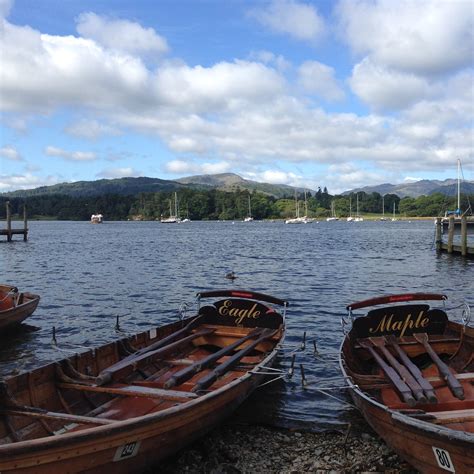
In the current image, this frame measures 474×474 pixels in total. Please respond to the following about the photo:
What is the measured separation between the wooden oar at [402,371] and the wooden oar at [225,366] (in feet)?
9.65

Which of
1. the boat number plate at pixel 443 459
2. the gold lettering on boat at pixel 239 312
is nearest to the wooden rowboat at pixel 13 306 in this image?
the gold lettering on boat at pixel 239 312

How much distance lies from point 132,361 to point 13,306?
11.1 m

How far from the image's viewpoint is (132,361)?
10.9 m

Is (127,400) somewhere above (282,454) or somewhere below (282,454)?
above

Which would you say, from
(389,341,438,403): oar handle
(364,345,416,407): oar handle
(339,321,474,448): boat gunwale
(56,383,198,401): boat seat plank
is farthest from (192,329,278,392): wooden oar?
(389,341,438,403): oar handle

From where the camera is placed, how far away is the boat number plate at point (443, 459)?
6.96m

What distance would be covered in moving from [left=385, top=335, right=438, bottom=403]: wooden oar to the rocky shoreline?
133 cm

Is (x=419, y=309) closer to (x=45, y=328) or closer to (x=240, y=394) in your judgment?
(x=240, y=394)

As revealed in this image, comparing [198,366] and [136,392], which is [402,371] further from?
[136,392]

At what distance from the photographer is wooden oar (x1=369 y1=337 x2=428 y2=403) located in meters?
9.02

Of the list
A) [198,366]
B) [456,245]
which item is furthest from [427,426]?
[456,245]

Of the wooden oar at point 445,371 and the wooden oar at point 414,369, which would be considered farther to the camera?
the wooden oar at point 445,371

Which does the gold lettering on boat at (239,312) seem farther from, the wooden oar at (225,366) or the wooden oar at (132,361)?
the wooden oar at (132,361)

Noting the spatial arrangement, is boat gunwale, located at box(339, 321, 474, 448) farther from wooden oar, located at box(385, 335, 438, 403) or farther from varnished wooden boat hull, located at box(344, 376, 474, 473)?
wooden oar, located at box(385, 335, 438, 403)
